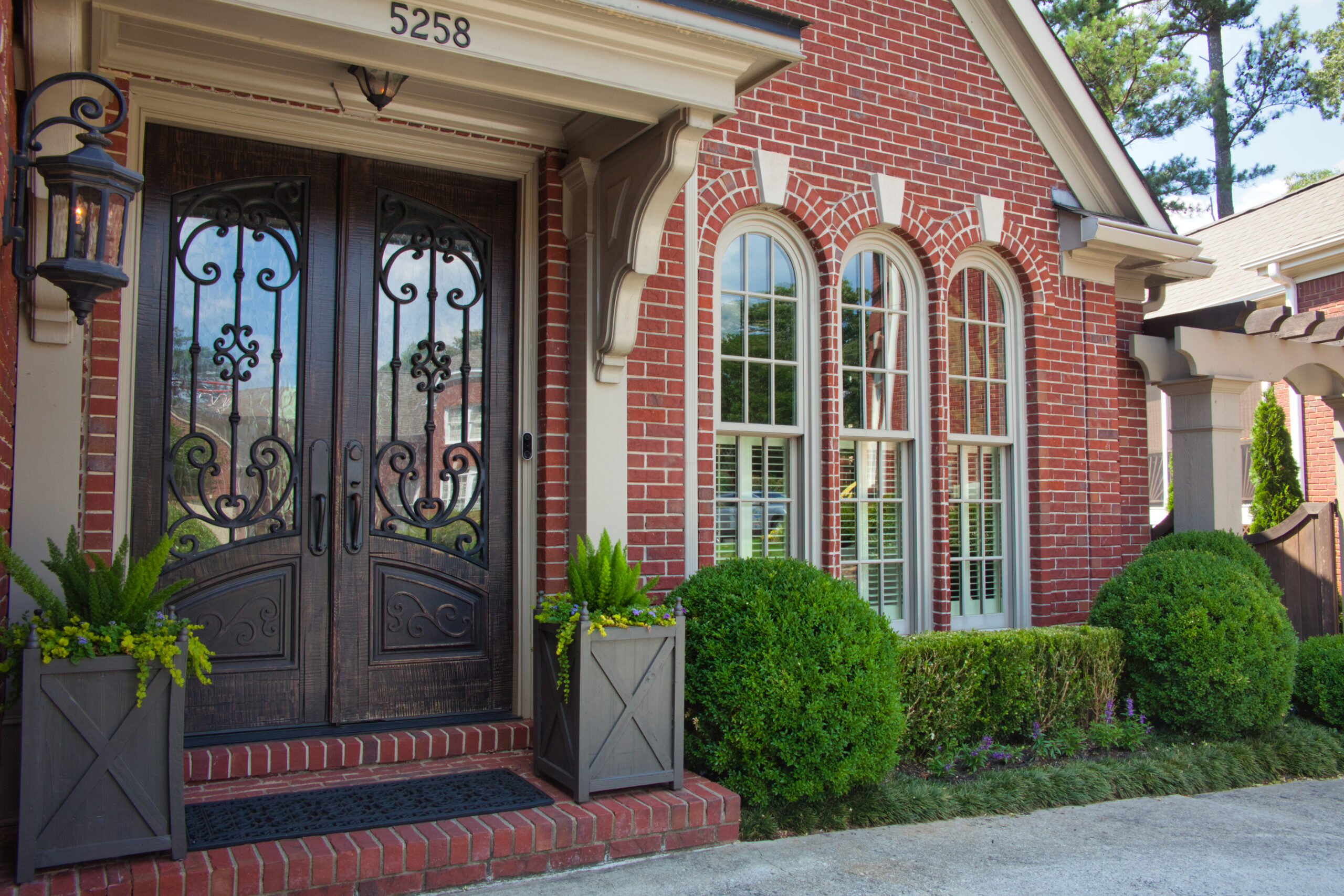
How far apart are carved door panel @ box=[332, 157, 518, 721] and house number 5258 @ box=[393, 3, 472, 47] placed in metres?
1.23

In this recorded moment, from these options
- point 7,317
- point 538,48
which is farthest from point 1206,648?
point 7,317

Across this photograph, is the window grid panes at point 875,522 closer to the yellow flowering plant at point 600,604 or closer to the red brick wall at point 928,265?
the red brick wall at point 928,265

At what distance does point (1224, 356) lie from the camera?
7637 millimetres

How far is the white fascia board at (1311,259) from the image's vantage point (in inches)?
475

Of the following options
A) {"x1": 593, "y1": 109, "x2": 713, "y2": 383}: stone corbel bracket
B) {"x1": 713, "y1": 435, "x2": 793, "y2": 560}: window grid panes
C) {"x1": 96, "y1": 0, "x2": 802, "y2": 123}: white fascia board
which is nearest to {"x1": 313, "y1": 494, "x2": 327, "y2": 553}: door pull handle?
{"x1": 593, "y1": 109, "x2": 713, "y2": 383}: stone corbel bracket

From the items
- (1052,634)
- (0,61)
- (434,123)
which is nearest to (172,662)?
(0,61)

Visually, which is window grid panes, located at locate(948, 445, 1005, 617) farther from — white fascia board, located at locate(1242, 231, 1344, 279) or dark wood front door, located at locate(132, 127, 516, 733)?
white fascia board, located at locate(1242, 231, 1344, 279)

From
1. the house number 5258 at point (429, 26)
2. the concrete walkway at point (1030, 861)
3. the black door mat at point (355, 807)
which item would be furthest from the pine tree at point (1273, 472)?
the house number 5258 at point (429, 26)

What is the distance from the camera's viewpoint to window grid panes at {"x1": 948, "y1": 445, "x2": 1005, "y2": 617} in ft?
22.7

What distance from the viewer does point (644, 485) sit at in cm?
538

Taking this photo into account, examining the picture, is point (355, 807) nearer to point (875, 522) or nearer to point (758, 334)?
point (758, 334)

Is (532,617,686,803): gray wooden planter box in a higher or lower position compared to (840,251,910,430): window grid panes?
lower

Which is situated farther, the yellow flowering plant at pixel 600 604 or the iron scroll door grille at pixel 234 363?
the iron scroll door grille at pixel 234 363

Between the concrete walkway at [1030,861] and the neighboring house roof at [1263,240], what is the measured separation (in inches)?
359
